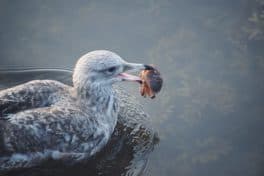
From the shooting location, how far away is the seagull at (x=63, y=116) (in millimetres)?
4242

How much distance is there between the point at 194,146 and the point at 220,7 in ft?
7.96

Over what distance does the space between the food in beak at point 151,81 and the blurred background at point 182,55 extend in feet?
1.42

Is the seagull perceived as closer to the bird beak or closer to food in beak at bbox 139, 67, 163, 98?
the bird beak

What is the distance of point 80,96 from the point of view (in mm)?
4758

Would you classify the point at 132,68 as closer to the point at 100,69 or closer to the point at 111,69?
the point at 111,69

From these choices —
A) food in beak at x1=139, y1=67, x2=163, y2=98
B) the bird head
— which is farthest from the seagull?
food in beak at x1=139, y1=67, x2=163, y2=98

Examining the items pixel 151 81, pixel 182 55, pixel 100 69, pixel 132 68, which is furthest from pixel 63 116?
pixel 182 55

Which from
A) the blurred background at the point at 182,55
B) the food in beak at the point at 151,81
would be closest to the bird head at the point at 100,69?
the food in beak at the point at 151,81

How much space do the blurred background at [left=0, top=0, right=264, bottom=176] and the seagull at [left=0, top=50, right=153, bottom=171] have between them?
0.66m

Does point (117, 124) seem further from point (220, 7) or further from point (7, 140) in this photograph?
point (220, 7)

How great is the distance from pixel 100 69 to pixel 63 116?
1.88 ft

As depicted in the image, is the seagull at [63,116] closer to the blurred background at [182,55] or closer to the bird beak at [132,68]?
the bird beak at [132,68]

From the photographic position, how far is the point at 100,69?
182 inches

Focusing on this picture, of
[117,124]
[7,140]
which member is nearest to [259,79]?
[117,124]
